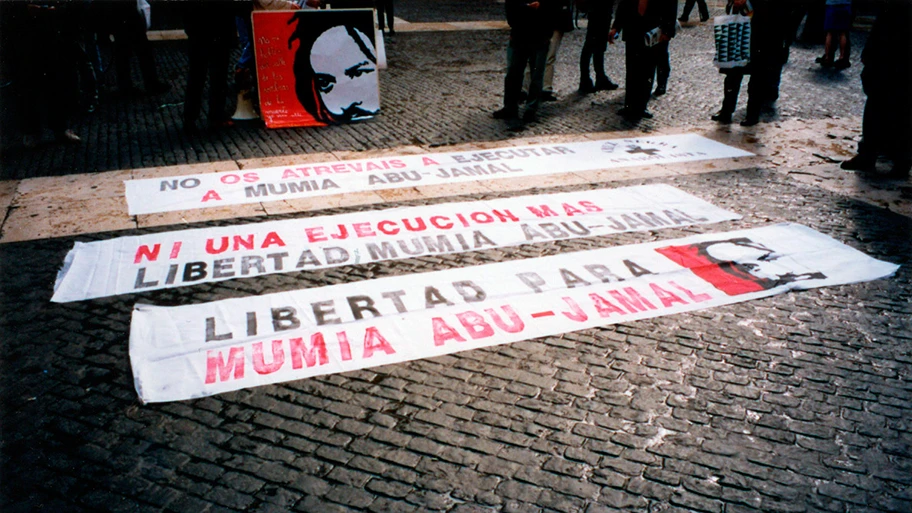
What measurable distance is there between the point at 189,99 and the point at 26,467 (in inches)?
203

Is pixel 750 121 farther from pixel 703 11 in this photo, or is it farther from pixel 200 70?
pixel 703 11

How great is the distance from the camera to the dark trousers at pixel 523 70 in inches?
298

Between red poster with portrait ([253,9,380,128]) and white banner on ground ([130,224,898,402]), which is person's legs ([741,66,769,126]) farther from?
red poster with portrait ([253,9,380,128])

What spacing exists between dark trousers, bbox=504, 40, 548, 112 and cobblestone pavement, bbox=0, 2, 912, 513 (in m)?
3.61

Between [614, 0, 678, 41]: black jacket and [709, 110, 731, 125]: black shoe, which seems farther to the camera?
[709, 110, 731, 125]: black shoe

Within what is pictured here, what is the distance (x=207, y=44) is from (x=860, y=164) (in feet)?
21.0

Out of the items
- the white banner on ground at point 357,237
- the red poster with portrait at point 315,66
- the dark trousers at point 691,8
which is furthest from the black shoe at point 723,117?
the dark trousers at point 691,8

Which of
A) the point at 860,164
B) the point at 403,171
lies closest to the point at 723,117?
the point at 860,164

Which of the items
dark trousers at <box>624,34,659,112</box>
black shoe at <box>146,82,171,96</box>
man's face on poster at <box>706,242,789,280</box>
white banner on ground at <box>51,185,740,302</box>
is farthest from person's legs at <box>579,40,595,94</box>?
black shoe at <box>146,82,171,96</box>

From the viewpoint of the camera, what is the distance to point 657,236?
4875 millimetres

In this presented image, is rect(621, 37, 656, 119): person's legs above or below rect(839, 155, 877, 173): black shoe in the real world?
above

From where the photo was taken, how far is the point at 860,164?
6.30m

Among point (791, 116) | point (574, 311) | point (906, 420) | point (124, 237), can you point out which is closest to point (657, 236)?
point (574, 311)

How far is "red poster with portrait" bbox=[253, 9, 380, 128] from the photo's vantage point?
7.33m
